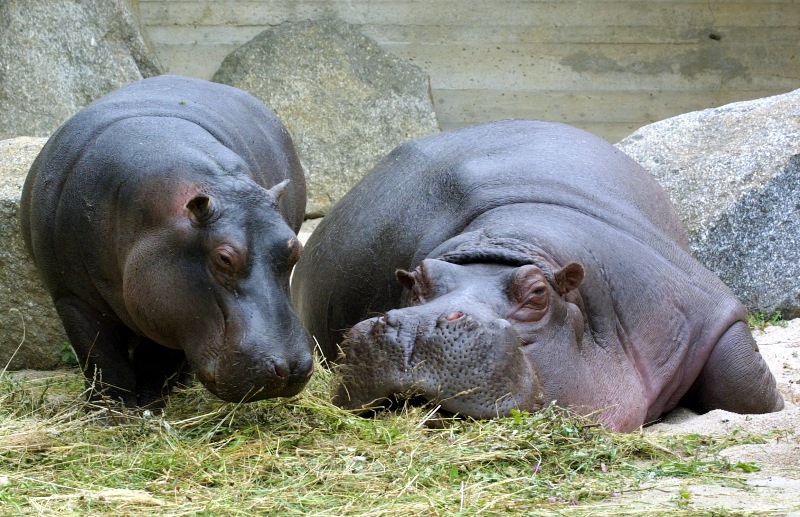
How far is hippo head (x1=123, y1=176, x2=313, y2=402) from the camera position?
4137mm

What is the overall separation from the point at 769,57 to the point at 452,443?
818cm

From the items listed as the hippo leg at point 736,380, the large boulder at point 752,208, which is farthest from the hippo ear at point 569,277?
the large boulder at point 752,208

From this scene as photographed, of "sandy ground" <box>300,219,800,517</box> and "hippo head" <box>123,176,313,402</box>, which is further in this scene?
"hippo head" <box>123,176,313,402</box>

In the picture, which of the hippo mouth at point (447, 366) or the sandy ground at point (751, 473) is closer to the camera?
the sandy ground at point (751, 473)

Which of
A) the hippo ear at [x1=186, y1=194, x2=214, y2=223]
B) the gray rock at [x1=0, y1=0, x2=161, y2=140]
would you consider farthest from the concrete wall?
the hippo ear at [x1=186, y1=194, x2=214, y2=223]

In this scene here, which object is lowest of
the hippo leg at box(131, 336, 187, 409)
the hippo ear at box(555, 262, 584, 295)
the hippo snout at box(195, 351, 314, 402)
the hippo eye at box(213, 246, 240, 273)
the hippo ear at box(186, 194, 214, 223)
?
the hippo leg at box(131, 336, 187, 409)

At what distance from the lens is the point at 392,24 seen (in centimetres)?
1095

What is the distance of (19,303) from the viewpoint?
603 cm

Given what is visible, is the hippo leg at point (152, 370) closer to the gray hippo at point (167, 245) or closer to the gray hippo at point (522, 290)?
the gray hippo at point (167, 245)

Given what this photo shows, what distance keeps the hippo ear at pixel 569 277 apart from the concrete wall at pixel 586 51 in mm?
6672

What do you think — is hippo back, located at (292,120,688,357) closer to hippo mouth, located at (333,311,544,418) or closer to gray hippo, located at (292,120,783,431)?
gray hippo, located at (292,120,783,431)

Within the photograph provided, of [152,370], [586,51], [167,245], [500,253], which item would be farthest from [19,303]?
[586,51]

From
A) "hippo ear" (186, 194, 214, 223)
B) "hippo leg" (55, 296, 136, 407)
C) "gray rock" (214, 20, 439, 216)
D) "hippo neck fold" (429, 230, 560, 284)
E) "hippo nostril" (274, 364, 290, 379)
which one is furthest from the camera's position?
"gray rock" (214, 20, 439, 216)

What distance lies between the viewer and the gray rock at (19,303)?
19.5ft
